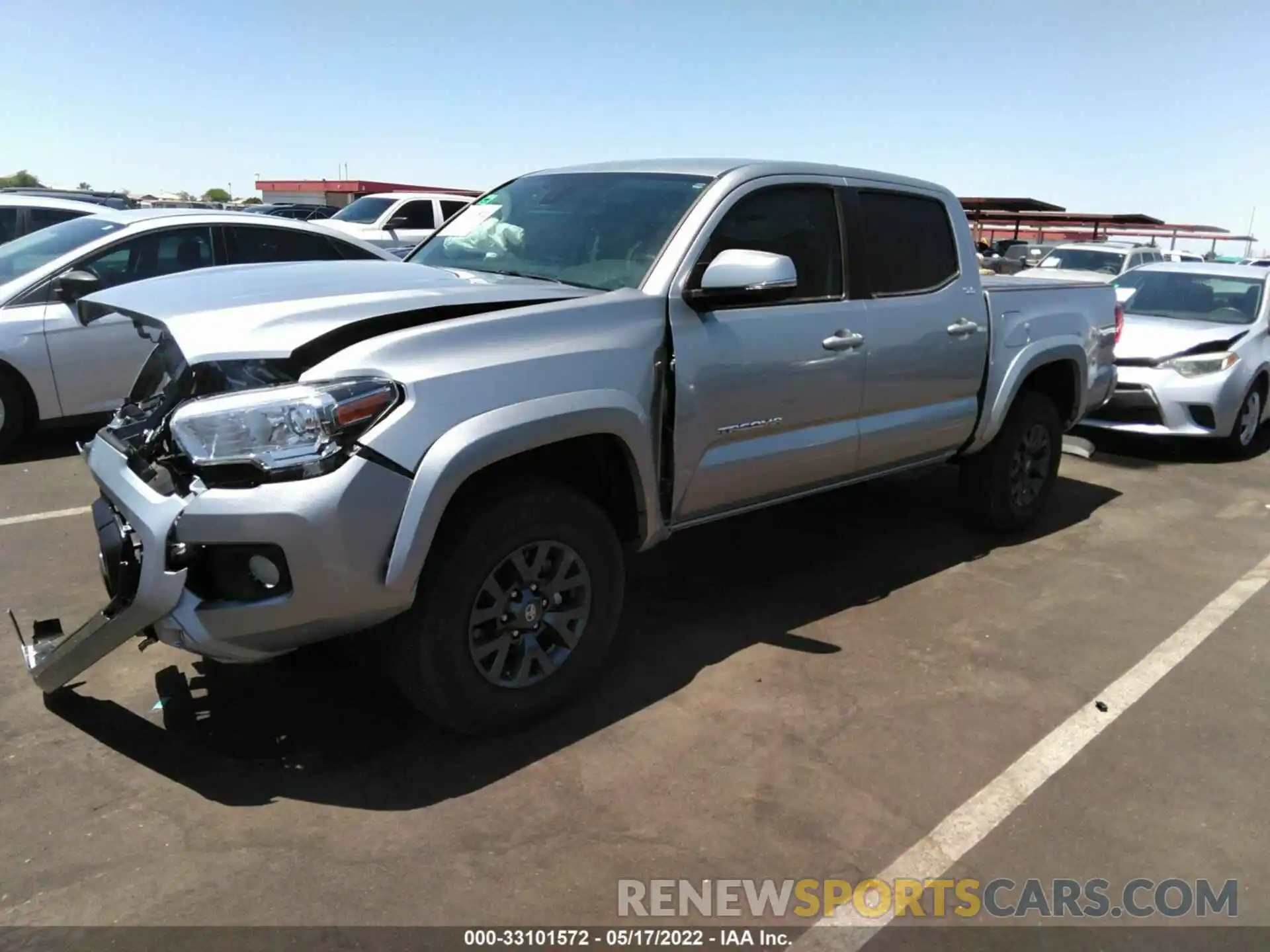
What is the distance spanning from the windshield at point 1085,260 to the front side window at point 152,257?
1306cm

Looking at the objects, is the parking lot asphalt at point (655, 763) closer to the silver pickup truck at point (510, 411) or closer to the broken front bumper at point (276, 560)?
the silver pickup truck at point (510, 411)

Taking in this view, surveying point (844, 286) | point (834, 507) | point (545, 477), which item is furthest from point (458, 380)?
point (834, 507)

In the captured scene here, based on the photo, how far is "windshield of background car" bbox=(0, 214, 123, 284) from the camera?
6.70 meters

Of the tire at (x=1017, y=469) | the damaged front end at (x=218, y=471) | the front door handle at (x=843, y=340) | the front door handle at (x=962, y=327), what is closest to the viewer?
the damaged front end at (x=218, y=471)

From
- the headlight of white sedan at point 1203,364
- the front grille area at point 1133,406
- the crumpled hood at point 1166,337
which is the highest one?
the crumpled hood at point 1166,337

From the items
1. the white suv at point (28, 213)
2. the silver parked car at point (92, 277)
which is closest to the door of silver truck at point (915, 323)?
the silver parked car at point (92, 277)

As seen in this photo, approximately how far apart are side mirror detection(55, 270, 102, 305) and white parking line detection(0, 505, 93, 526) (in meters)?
1.56

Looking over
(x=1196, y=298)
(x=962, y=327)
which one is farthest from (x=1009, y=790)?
(x=1196, y=298)

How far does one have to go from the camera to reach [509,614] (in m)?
3.24

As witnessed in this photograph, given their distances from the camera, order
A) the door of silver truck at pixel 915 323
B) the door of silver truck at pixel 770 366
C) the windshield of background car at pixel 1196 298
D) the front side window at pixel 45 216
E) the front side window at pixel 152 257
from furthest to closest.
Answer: the front side window at pixel 45 216
the windshield of background car at pixel 1196 298
the front side window at pixel 152 257
the door of silver truck at pixel 915 323
the door of silver truck at pixel 770 366

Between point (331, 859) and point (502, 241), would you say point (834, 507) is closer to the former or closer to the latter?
point (502, 241)

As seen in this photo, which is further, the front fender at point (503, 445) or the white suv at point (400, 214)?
the white suv at point (400, 214)

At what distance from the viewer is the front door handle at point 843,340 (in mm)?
4172

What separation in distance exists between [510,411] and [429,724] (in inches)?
47.2
